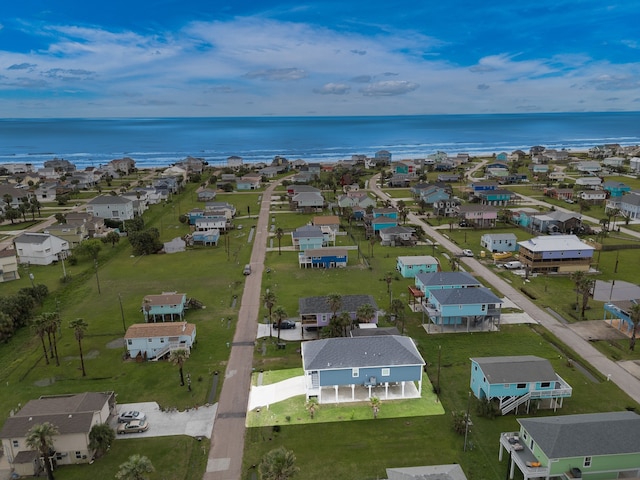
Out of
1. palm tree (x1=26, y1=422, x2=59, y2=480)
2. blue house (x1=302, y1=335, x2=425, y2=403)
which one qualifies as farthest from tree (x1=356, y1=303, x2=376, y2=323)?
palm tree (x1=26, y1=422, x2=59, y2=480)

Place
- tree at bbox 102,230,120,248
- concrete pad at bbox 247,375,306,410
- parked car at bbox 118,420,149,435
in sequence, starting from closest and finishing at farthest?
parked car at bbox 118,420,149,435 → concrete pad at bbox 247,375,306,410 → tree at bbox 102,230,120,248

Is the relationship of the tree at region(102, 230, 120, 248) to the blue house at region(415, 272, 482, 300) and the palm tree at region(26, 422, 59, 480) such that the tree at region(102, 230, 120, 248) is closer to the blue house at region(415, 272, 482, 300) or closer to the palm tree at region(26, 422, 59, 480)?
the blue house at region(415, 272, 482, 300)

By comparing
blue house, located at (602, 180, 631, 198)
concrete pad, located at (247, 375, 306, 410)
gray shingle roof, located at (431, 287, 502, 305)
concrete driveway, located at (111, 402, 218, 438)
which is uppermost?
blue house, located at (602, 180, 631, 198)

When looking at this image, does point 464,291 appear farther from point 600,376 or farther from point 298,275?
point 298,275

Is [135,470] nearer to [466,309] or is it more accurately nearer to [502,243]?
[466,309]

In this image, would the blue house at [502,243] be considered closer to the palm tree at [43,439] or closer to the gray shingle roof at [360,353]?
the gray shingle roof at [360,353]

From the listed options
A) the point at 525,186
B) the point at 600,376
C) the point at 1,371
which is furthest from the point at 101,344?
the point at 525,186

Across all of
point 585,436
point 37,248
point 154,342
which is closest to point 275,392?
point 154,342
